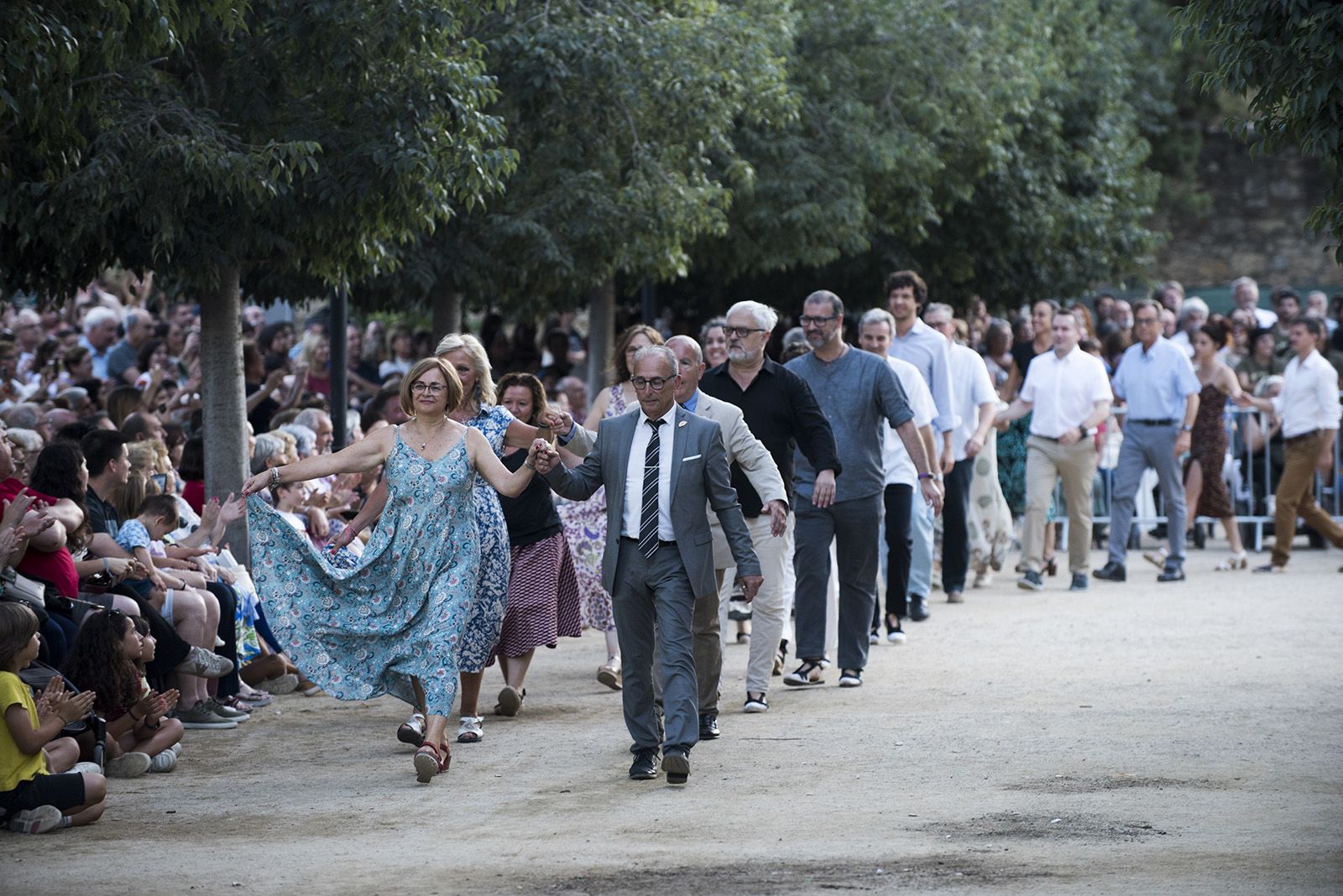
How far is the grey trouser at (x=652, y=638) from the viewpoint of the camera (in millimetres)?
8273

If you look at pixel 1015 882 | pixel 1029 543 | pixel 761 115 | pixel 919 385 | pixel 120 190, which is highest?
pixel 761 115

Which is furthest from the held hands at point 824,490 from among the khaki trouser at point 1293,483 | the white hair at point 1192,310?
the white hair at point 1192,310

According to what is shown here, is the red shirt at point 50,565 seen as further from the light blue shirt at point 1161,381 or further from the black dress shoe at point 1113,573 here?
the black dress shoe at point 1113,573

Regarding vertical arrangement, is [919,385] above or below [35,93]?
below

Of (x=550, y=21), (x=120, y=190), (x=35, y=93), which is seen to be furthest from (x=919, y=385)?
(x=35, y=93)

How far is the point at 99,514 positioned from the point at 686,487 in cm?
314

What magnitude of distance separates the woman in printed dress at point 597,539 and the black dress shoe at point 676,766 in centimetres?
296

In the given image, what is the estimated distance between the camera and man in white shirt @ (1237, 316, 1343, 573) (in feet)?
55.9

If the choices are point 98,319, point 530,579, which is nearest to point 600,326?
point 98,319

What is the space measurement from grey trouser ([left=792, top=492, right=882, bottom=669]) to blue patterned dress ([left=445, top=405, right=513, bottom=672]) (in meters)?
1.79

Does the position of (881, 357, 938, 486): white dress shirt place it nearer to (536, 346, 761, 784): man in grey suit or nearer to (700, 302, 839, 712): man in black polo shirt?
(700, 302, 839, 712): man in black polo shirt

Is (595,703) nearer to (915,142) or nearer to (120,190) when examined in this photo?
(120,190)

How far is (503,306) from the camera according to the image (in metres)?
20.1

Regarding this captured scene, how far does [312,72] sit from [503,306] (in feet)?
31.2
